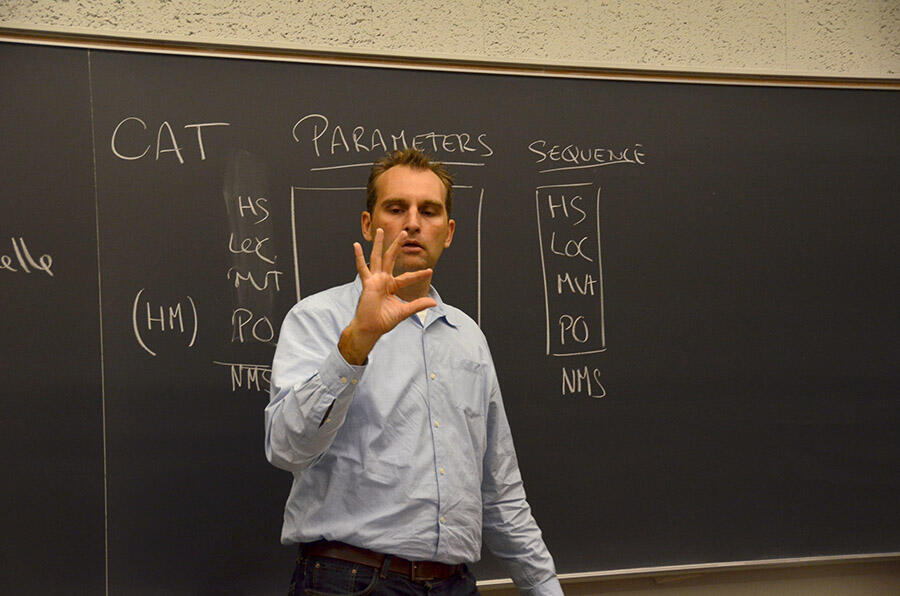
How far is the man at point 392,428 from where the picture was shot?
1.30 meters

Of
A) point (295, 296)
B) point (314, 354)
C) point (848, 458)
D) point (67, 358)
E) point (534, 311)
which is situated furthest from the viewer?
point (848, 458)

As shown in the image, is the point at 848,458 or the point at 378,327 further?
the point at 848,458

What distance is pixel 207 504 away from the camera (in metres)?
2.00

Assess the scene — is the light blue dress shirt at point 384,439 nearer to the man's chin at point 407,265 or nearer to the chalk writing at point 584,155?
the man's chin at point 407,265

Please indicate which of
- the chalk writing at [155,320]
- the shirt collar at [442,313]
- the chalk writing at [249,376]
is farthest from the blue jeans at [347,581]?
the chalk writing at [155,320]

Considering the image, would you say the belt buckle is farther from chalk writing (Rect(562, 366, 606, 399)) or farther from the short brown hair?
chalk writing (Rect(562, 366, 606, 399))

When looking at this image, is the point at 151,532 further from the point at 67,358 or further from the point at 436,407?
the point at 436,407

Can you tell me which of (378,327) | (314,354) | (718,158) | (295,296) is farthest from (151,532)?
(718,158)

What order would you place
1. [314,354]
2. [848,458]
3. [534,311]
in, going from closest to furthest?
[314,354] < [534,311] < [848,458]

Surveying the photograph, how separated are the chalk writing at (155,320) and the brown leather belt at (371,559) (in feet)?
2.60

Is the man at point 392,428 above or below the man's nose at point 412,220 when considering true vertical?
below

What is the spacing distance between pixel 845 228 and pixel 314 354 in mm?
1854

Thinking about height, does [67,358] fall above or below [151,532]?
above

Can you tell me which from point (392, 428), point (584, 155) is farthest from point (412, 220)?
point (584, 155)
